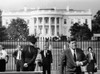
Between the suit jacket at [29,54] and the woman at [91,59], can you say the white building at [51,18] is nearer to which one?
the woman at [91,59]

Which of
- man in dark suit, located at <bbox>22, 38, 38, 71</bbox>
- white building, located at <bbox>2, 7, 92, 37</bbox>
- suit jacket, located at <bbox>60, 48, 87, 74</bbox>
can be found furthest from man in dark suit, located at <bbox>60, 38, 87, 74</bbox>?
white building, located at <bbox>2, 7, 92, 37</bbox>

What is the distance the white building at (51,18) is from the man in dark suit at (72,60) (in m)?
128

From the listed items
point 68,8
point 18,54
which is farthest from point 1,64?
point 68,8

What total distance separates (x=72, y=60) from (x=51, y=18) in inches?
5301

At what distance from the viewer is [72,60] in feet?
33.3

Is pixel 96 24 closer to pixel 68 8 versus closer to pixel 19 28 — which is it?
pixel 68 8

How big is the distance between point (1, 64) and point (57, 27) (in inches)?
5170

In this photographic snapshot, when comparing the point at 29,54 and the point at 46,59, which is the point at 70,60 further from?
the point at 46,59

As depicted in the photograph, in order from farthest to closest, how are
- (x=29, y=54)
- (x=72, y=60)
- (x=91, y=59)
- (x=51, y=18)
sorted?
1. (x=51, y=18)
2. (x=91, y=59)
3. (x=29, y=54)
4. (x=72, y=60)

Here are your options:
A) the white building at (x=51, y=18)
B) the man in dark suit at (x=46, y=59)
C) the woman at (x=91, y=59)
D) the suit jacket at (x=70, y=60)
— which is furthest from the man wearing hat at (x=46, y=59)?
the white building at (x=51, y=18)

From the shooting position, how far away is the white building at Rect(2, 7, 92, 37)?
468 feet

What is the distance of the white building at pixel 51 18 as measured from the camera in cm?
14250

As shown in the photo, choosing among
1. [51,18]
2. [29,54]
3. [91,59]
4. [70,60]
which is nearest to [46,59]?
Result: [91,59]

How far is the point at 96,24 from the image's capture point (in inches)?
4872
